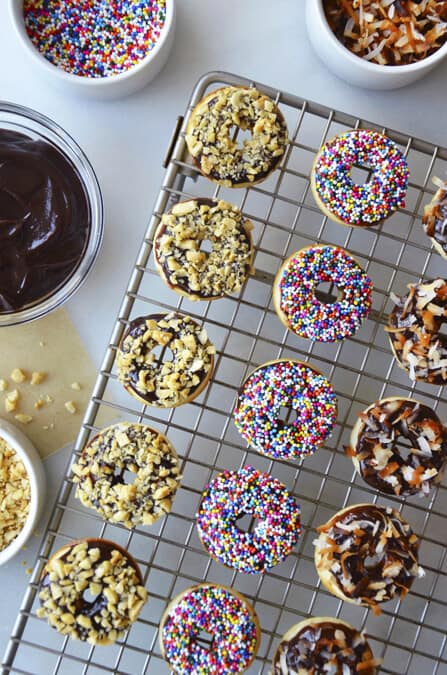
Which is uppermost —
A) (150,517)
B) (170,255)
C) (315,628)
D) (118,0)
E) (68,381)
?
(118,0)

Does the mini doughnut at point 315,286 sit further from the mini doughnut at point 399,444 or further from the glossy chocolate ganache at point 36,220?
the glossy chocolate ganache at point 36,220

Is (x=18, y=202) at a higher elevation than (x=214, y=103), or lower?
lower

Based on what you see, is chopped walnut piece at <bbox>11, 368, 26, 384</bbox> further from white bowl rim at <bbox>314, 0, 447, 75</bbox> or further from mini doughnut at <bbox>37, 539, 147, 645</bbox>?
white bowl rim at <bbox>314, 0, 447, 75</bbox>

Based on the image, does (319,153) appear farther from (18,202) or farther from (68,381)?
(68,381)

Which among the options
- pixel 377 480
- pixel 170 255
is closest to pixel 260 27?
pixel 170 255

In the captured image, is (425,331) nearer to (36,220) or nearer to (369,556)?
(369,556)
